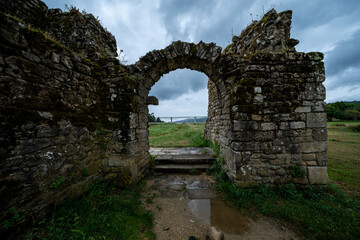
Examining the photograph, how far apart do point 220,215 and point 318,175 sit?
2.73 meters

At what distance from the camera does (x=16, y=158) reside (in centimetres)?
178

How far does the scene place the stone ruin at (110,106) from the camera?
6.03ft

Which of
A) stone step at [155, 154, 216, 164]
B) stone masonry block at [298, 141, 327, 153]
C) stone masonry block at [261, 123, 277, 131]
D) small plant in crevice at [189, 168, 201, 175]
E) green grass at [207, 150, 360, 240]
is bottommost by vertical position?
green grass at [207, 150, 360, 240]

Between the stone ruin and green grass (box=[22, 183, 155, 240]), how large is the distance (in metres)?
0.26

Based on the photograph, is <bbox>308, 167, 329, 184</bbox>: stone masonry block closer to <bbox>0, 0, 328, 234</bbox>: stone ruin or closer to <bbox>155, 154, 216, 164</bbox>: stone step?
<bbox>0, 0, 328, 234</bbox>: stone ruin

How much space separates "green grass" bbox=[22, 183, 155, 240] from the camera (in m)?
1.79

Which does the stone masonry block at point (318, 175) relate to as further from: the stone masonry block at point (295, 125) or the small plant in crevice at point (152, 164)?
the small plant in crevice at point (152, 164)

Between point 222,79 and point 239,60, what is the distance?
634 millimetres

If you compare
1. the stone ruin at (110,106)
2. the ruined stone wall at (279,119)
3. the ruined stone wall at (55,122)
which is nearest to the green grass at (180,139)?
the stone ruin at (110,106)

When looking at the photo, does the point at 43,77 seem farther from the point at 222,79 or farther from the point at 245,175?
the point at 245,175

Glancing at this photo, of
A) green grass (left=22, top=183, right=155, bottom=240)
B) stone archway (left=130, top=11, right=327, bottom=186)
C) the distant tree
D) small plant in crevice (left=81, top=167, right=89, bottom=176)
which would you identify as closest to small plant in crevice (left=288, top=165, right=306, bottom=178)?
stone archway (left=130, top=11, right=327, bottom=186)

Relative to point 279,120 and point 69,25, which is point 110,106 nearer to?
point 69,25

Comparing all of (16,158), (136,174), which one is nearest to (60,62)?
(16,158)

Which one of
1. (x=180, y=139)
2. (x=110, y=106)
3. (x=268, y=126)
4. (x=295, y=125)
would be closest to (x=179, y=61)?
(x=110, y=106)
